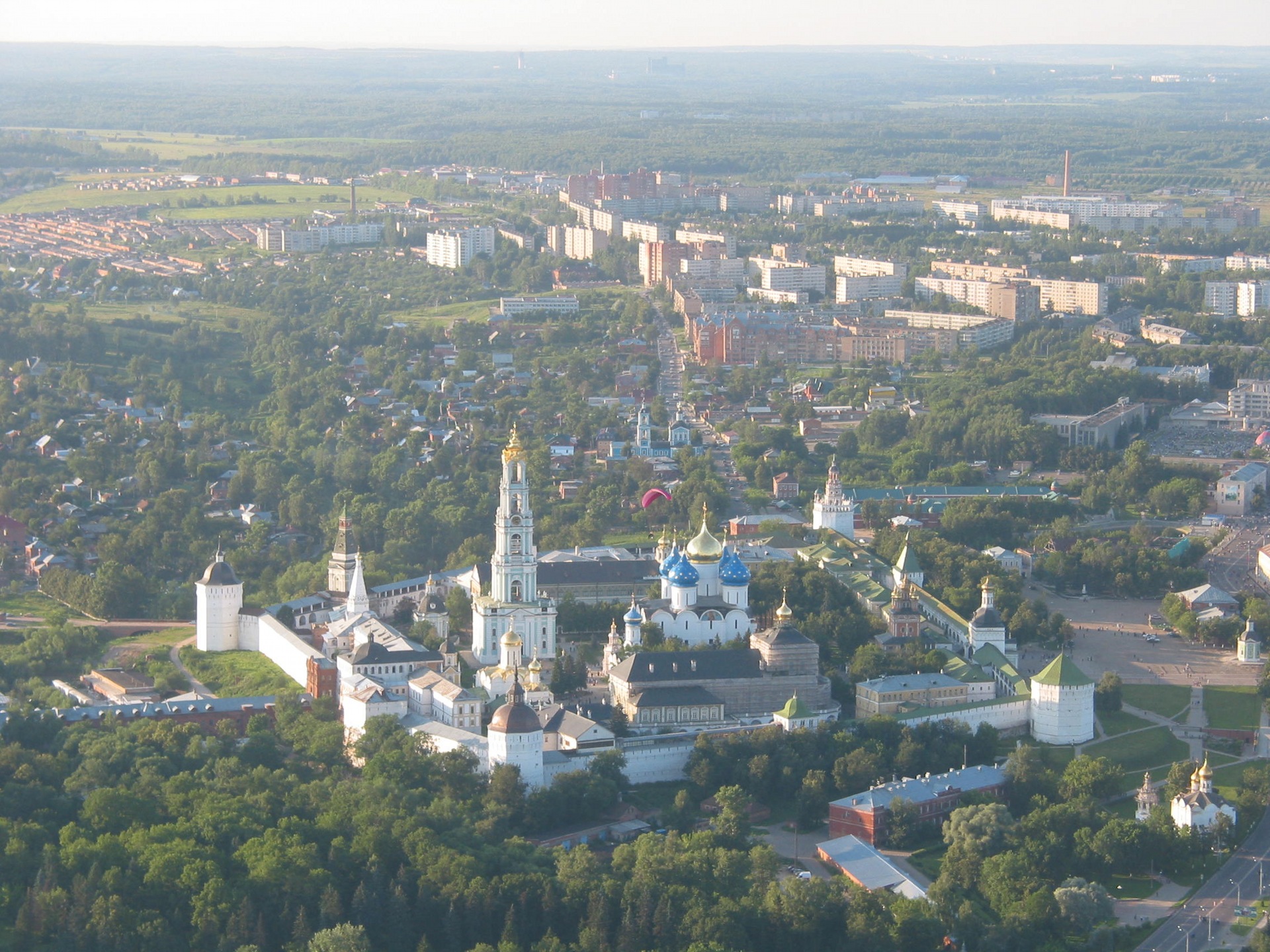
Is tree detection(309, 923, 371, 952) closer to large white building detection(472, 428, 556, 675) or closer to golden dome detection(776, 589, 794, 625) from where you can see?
large white building detection(472, 428, 556, 675)

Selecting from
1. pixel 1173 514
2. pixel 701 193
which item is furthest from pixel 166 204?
pixel 1173 514

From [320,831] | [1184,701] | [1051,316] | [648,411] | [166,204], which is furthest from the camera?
[166,204]

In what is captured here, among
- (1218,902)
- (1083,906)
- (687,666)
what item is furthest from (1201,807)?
(687,666)

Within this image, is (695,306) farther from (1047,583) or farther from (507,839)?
(507,839)

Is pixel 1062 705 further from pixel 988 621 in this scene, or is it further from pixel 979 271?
pixel 979 271

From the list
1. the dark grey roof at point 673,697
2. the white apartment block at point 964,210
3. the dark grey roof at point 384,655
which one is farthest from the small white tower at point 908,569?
the white apartment block at point 964,210
